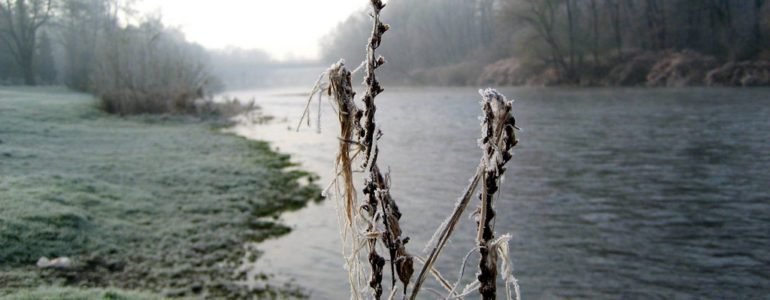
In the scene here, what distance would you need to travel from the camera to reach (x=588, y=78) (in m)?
53.3

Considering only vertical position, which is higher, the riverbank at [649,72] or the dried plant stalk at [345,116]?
the riverbank at [649,72]

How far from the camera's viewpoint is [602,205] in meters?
12.8

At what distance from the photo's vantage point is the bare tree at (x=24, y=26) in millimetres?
57812

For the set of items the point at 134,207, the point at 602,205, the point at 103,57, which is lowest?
the point at 602,205

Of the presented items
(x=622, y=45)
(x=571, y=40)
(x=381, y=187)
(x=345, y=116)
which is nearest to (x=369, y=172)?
(x=381, y=187)

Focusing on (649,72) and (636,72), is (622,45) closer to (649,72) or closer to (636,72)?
(636,72)

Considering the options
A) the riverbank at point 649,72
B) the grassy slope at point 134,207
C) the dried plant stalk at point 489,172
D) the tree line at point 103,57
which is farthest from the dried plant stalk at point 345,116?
the riverbank at point 649,72

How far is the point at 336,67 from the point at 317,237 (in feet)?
30.1

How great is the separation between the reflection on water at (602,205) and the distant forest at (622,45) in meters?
20.5

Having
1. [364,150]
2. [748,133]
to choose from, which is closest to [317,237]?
[364,150]

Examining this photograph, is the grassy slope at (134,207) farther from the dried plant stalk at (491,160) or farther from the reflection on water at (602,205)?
the dried plant stalk at (491,160)

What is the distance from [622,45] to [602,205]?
48.1m

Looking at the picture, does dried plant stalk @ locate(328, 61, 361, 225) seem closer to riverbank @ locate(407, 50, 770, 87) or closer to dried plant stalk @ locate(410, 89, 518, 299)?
dried plant stalk @ locate(410, 89, 518, 299)

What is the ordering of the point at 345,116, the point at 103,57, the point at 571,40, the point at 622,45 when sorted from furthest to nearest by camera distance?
the point at 622,45 → the point at 571,40 → the point at 103,57 → the point at 345,116
